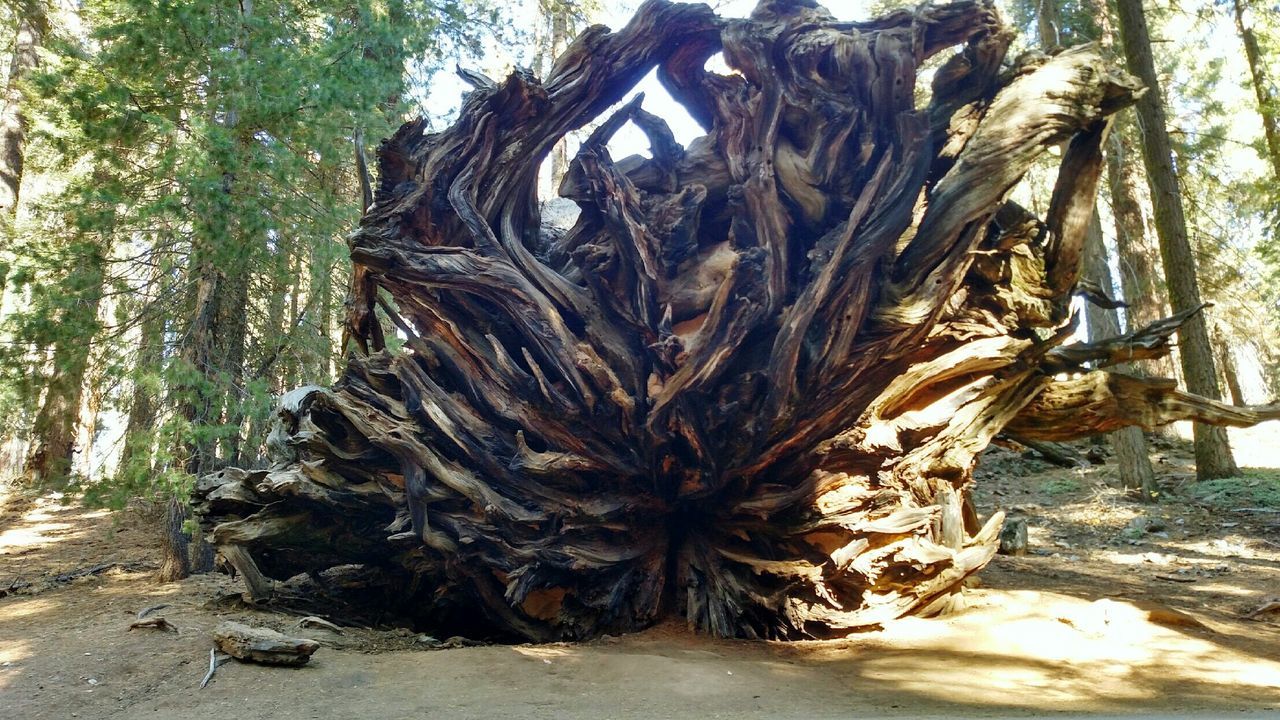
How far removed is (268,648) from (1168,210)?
464 inches

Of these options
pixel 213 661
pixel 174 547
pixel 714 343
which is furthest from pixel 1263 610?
pixel 174 547

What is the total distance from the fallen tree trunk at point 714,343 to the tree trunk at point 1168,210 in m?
3.38

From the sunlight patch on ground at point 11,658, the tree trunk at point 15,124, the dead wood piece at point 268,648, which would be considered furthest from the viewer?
the tree trunk at point 15,124

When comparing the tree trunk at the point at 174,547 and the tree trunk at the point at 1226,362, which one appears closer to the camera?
the tree trunk at the point at 174,547

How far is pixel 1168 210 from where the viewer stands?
1095 cm

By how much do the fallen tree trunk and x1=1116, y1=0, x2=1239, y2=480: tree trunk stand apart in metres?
3.38

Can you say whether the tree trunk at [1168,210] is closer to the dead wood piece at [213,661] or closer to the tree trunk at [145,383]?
the dead wood piece at [213,661]

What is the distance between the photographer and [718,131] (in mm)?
7508

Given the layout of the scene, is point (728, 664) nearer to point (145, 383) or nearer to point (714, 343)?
point (714, 343)

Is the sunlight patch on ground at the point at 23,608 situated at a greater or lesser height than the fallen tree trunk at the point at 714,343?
lesser

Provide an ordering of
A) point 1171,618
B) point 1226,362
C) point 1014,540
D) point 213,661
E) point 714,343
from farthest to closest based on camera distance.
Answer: point 1226,362 → point 1014,540 → point 714,343 → point 1171,618 → point 213,661

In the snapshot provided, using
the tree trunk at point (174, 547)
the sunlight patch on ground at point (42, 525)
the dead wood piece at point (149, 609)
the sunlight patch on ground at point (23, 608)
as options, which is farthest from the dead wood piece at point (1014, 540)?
the sunlight patch on ground at point (42, 525)

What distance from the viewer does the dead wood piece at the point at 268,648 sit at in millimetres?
5098

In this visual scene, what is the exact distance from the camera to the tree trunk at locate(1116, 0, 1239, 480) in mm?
10477
